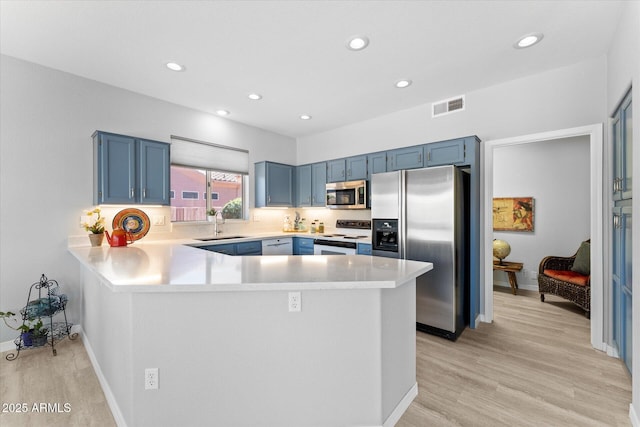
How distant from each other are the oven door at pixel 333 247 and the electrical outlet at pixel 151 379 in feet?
8.79

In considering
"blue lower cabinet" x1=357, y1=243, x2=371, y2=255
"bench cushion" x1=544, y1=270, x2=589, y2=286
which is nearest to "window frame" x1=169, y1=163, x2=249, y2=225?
"blue lower cabinet" x1=357, y1=243, x2=371, y2=255

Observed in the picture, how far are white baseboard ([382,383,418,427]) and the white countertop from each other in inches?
32.9

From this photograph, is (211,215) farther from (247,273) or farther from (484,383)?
(484,383)

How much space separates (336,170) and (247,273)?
3.30 meters

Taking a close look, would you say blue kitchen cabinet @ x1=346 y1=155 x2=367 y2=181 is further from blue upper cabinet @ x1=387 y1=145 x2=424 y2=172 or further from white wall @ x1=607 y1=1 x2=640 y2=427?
white wall @ x1=607 y1=1 x2=640 y2=427

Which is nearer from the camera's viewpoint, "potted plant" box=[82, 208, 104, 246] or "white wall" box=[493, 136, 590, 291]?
"potted plant" box=[82, 208, 104, 246]

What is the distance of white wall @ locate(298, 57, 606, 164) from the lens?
9.13 ft

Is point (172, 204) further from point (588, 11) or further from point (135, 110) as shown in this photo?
point (588, 11)

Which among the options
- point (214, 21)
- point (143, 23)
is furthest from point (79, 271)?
point (214, 21)

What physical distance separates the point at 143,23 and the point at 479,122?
351 cm

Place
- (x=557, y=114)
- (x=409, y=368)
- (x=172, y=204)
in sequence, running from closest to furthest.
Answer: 1. (x=409, y=368)
2. (x=557, y=114)
3. (x=172, y=204)

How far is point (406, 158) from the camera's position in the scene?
3.75 meters

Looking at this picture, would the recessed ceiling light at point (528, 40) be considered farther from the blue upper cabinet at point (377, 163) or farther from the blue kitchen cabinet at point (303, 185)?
the blue kitchen cabinet at point (303, 185)

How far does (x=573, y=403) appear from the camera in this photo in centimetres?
193
